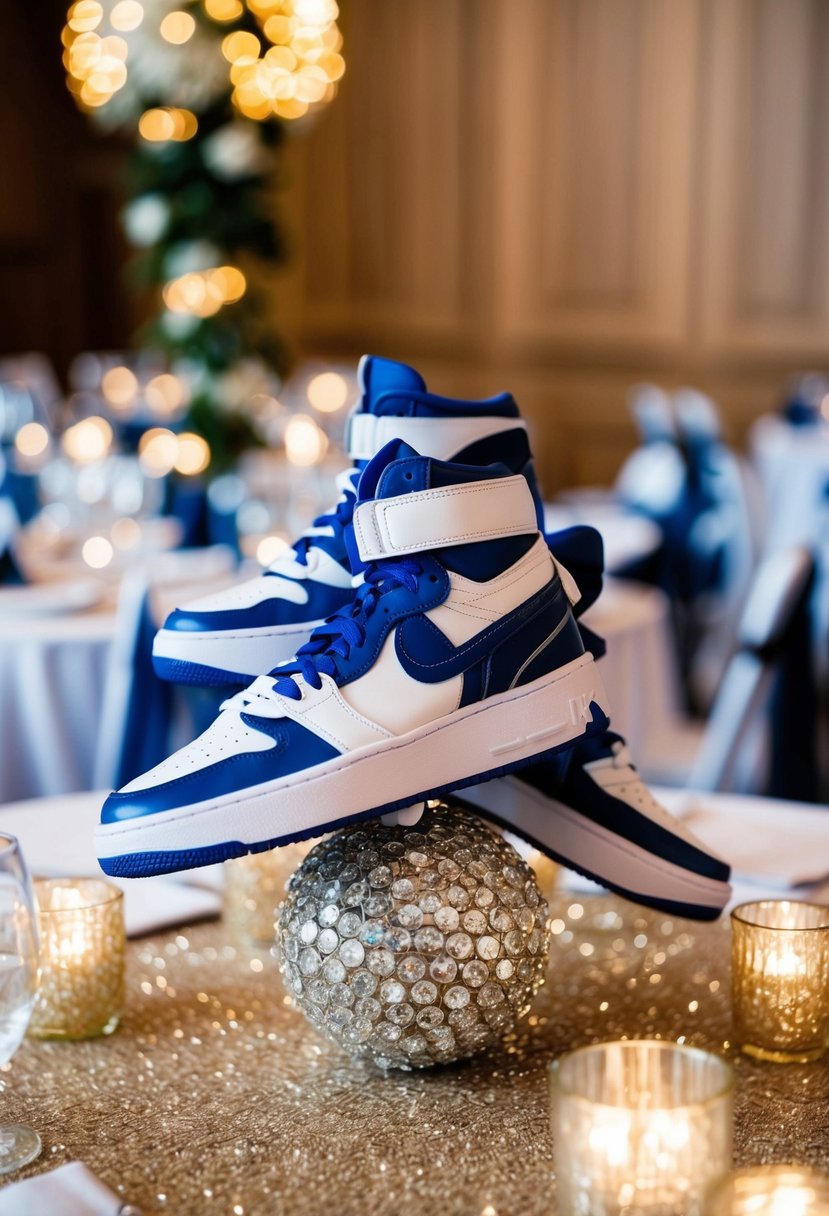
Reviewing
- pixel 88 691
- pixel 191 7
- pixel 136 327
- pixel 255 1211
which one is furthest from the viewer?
pixel 136 327

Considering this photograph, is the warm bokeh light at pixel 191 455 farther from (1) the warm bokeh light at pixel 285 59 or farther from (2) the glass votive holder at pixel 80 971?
(2) the glass votive holder at pixel 80 971

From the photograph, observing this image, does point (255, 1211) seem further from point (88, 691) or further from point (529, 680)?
point (88, 691)

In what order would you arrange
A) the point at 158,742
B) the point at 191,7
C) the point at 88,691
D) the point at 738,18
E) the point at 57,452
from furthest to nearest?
the point at 738,18
the point at 57,452
the point at 191,7
the point at 88,691
the point at 158,742

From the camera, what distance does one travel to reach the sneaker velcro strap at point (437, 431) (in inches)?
40.0

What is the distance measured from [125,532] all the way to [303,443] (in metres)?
0.47

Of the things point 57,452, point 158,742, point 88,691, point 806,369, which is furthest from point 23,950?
point 806,369

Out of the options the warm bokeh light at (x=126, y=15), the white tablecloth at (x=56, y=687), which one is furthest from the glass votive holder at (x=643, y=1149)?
the warm bokeh light at (x=126, y=15)

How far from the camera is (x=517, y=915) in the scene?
92 cm

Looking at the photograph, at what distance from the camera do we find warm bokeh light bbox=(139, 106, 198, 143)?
141 inches

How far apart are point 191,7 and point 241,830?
9.74 ft

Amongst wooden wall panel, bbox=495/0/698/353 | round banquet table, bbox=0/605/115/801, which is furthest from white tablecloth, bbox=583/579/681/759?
wooden wall panel, bbox=495/0/698/353

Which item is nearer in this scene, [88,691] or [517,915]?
[517,915]

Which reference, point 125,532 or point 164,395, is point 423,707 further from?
point 164,395

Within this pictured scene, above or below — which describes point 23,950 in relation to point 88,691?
above
